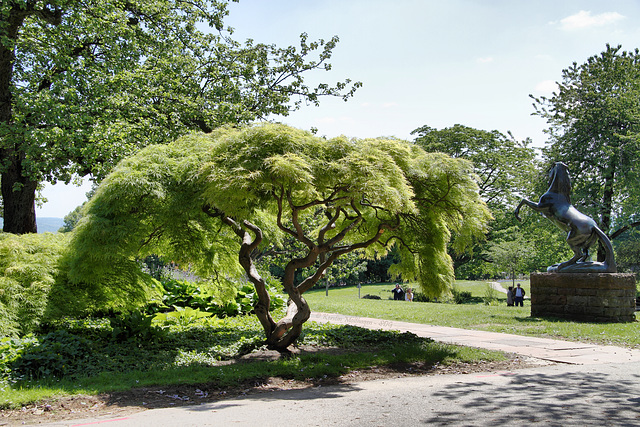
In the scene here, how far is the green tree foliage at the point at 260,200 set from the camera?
313 inches

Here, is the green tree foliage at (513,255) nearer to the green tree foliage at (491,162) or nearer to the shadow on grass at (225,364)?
the green tree foliage at (491,162)

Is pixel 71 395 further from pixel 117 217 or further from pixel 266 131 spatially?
pixel 266 131

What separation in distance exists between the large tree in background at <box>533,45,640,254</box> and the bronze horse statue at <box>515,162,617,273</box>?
31.6ft

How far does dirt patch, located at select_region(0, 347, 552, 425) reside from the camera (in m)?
6.10

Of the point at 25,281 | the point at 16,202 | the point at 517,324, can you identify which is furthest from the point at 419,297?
the point at 25,281

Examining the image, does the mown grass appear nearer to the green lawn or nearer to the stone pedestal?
the green lawn

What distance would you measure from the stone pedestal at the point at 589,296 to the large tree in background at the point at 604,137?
10370 mm

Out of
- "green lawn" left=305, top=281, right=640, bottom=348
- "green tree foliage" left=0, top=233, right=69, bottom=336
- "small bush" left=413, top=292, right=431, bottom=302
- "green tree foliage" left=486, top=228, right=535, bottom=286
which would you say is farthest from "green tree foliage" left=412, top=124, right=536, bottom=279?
"green tree foliage" left=0, top=233, right=69, bottom=336

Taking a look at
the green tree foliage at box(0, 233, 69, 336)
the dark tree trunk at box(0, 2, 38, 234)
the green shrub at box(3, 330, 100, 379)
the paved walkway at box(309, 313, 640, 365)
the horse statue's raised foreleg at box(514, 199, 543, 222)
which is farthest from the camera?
the horse statue's raised foreleg at box(514, 199, 543, 222)

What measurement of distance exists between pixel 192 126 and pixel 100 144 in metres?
4.33

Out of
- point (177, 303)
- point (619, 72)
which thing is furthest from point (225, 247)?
point (619, 72)

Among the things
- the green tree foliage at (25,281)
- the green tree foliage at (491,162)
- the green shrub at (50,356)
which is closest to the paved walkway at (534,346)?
the green shrub at (50,356)

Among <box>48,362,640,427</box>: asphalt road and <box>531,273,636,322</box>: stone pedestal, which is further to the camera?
<box>531,273,636,322</box>: stone pedestal

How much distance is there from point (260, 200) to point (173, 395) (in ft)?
11.1
